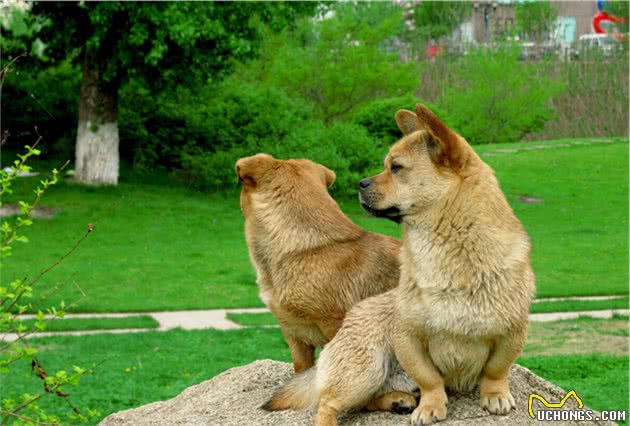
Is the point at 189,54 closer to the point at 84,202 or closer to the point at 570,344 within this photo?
the point at 84,202

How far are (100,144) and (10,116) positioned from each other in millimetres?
2661

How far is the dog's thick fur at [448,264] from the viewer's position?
440 centimetres

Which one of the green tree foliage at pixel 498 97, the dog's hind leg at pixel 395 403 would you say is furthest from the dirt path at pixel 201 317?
the green tree foliage at pixel 498 97

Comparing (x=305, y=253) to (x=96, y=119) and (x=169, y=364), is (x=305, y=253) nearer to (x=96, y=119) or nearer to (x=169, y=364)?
(x=169, y=364)

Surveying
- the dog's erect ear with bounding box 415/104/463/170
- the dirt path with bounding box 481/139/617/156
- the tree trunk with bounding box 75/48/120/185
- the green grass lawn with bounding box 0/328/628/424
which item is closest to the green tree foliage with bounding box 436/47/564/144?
the dirt path with bounding box 481/139/617/156

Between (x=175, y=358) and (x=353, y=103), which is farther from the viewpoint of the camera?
(x=353, y=103)

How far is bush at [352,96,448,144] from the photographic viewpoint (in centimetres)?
2709

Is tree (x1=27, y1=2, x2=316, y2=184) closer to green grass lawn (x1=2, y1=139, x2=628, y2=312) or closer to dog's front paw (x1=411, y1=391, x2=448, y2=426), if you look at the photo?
green grass lawn (x1=2, y1=139, x2=628, y2=312)

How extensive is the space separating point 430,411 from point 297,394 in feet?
2.86

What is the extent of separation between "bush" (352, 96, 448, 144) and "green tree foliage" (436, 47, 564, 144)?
26.3 feet

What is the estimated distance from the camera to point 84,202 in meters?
21.8

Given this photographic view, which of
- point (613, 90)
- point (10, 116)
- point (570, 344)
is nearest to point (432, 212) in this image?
point (570, 344)

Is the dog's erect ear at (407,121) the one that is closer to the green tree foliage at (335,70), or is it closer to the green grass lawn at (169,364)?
the green grass lawn at (169,364)

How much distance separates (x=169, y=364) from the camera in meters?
10.8
